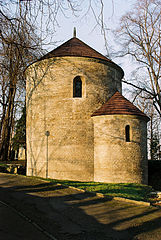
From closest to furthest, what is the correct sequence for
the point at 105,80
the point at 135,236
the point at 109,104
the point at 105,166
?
the point at 135,236
the point at 105,166
the point at 109,104
the point at 105,80

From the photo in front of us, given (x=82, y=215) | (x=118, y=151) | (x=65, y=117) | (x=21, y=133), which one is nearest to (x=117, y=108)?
(x=118, y=151)

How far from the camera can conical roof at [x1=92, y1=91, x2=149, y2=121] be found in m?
15.9

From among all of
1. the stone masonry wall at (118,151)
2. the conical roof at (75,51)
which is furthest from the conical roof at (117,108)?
the conical roof at (75,51)

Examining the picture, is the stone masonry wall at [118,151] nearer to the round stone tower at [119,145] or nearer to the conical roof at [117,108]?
the round stone tower at [119,145]

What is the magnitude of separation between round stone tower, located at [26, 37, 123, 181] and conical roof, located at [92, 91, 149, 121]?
27.5 inches

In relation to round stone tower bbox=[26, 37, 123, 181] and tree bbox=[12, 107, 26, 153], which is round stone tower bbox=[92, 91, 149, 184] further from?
tree bbox=[12, 107, 26, 153]

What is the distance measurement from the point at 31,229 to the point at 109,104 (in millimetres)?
11996

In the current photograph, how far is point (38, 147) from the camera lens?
17406 millimetres

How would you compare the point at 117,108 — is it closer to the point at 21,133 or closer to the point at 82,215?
the point at 82,215

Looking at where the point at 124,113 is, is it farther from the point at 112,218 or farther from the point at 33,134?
the point at 112,218

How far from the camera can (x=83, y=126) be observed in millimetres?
16562

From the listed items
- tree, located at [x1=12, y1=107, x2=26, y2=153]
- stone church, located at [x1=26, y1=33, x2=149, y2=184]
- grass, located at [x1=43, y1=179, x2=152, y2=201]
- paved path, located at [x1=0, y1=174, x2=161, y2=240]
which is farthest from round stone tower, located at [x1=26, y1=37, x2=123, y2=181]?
tree, located at [x1=12, y1=107, x2=26, y2=153]

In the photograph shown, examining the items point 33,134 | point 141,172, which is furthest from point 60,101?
point 141,172

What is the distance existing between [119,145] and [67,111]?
14.0 feet
